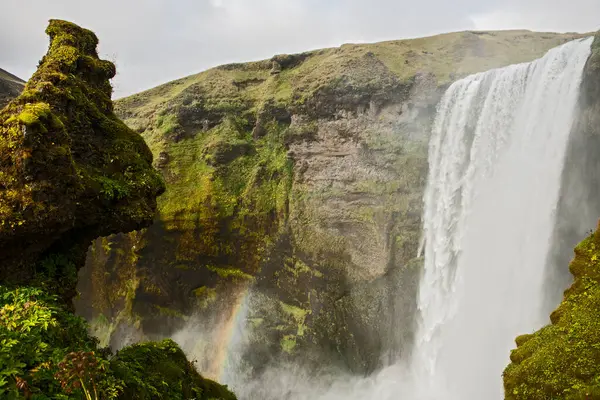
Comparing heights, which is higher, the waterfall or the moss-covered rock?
the waterfall

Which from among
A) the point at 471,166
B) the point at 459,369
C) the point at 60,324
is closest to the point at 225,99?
the point at 471,166

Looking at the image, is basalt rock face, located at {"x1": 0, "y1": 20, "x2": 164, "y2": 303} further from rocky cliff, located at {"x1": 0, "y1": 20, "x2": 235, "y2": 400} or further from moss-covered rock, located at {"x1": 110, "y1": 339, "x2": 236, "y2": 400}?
moss-covered rock, located at {"x1": 110, "y1": 339, "x2": 236, "y2": 400}

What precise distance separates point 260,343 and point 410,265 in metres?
9.70

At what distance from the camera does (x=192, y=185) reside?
2639cm

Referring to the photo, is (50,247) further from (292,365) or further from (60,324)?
(292,365)

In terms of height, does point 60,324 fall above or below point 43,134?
below

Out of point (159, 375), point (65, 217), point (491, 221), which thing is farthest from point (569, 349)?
point (491, 221)

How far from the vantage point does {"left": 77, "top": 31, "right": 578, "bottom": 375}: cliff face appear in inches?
860

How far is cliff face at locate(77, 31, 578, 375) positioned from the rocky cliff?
14.6 meters

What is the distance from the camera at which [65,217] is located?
6492 mm

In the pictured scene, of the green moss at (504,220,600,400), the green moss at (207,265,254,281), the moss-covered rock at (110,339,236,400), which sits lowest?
the green moss at (207,265,254,281)

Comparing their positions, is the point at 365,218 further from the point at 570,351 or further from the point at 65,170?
the point at 65,170

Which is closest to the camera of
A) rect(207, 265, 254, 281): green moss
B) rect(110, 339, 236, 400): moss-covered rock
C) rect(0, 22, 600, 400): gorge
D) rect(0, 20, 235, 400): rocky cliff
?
rect(0, 20, 235, 400): rocky cliff

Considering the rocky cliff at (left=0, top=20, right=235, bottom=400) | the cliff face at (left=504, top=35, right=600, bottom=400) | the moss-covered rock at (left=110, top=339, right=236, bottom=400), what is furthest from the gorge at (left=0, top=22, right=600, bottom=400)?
the moss-covered rock at (left=110, top=339, right=236, bottom=400)
